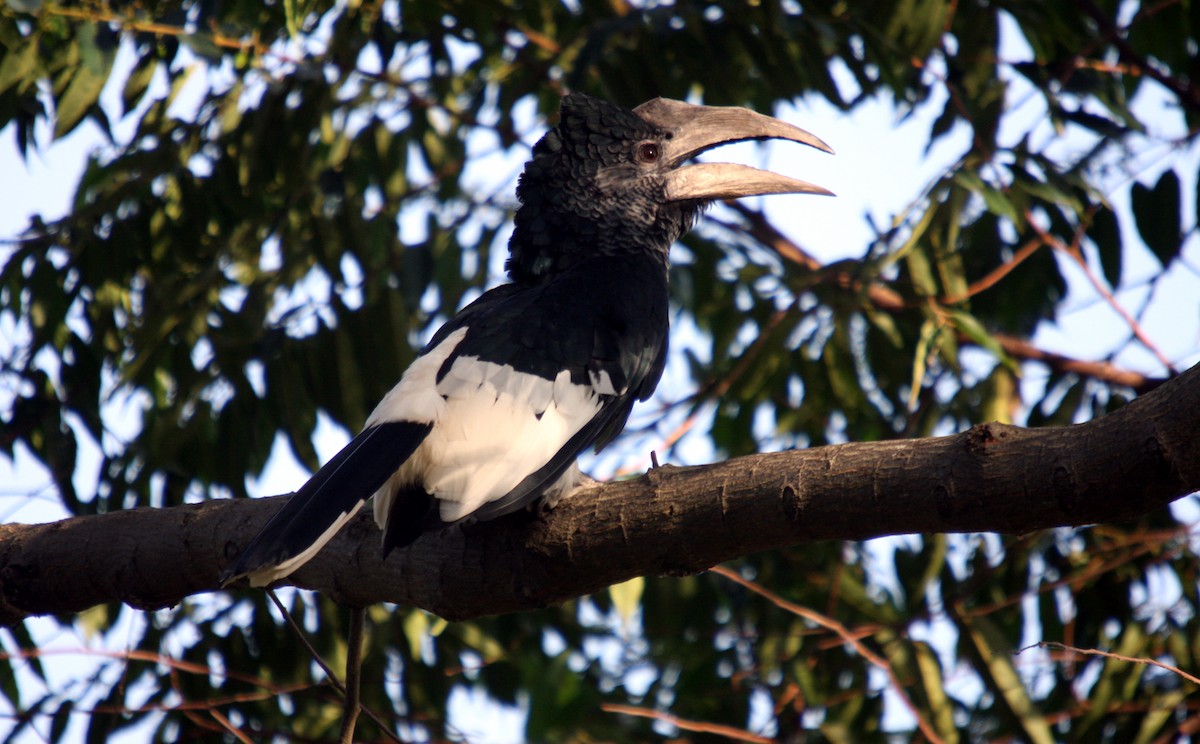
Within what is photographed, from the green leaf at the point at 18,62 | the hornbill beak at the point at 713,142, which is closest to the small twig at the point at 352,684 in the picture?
the hornbill beak at the point at 713,142

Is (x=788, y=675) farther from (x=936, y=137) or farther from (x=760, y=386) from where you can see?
(x=936, y=137)

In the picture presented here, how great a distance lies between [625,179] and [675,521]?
57.6 inches

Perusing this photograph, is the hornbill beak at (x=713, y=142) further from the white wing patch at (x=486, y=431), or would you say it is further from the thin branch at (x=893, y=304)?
the white wing patch at (x=486, y=431)

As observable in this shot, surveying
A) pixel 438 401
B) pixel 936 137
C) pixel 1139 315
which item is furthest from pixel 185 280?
pixel 1139 315

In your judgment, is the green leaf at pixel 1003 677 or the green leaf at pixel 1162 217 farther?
the green leaf at pixel 1162 217

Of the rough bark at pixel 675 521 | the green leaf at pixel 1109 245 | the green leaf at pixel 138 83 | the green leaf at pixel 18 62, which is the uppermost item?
the green leaf at pixel 138 83

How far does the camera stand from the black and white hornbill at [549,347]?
2199 millimetres

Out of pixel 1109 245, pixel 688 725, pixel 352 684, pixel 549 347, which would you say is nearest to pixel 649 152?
pixel 549 347

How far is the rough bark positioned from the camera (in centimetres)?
175

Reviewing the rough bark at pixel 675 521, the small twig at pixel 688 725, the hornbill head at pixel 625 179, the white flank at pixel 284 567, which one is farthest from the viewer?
the hornbill head at pixel 625 179

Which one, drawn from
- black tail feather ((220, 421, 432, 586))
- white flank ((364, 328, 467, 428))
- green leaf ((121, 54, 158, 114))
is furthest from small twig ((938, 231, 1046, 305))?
green leaf ((121, 54, 158, 114))

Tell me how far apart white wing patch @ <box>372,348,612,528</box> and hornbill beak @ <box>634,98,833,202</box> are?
0.92m

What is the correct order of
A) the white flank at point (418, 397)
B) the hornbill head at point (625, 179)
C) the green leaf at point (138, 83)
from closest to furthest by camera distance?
the white flank at point (418, 397) < the hornbill head at point (625, 179) < the green leaf at point (138, 83)

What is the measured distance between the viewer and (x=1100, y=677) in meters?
3.45
